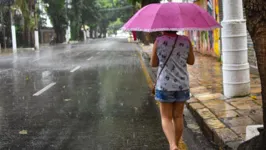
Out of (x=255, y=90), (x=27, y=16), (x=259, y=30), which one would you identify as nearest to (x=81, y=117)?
(x=255, y=90)

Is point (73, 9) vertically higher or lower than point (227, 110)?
higher

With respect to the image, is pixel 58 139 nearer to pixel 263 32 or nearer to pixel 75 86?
pixel 263 32

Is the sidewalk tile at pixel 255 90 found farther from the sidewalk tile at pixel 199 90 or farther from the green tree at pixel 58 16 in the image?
the green tree at pixel 58 16

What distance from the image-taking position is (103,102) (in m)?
8.80

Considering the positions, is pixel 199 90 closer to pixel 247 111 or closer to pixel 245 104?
pixel 245 104

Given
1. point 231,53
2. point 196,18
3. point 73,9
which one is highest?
point 73,9

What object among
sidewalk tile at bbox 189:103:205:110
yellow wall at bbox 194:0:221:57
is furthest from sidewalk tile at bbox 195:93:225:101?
yellow wall at bbox 194:0:221:57

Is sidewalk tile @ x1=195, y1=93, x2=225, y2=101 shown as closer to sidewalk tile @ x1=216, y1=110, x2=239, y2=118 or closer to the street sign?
sidewalk tile @ x1=216, y1=110, x2=239, y2=118

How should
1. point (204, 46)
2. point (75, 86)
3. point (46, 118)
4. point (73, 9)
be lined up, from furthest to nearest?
point (73, 9) → point (204, 46) → point (75, 86) → point (46, 118)

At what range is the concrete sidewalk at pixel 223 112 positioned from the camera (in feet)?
17.6

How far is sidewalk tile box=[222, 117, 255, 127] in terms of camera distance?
19.1 feet

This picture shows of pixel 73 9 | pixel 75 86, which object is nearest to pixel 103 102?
pixel 75 86

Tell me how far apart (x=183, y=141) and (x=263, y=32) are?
7.86ft

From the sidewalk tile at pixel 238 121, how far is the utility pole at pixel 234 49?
1.73m
